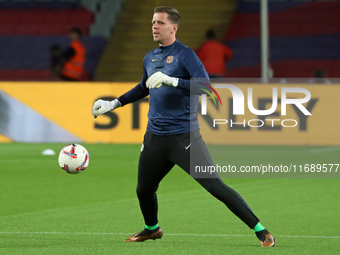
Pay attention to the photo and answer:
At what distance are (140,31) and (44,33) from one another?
3638 millimetres

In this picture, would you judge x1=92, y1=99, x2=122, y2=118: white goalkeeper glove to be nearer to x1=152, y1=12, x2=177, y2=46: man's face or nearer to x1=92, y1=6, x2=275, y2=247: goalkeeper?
x1=92, y1=6, x2=275, y2=247: goalkeeper

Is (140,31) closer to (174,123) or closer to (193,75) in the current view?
(174,123)

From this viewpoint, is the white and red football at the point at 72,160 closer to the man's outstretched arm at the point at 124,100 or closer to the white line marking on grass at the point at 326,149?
the man's outstretched arm at the point at 124,100

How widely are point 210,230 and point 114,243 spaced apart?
1.17 m

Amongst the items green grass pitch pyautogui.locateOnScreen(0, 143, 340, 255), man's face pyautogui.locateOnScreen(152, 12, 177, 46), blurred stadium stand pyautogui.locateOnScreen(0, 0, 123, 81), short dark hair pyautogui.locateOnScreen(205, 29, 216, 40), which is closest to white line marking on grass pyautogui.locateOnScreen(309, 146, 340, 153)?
green grass pitch pyautogui.locateOnScreen(0, 143, 340, 255)

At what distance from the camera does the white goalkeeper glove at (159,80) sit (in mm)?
5637

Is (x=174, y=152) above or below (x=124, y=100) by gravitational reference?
below

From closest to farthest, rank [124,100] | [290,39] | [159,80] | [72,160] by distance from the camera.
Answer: [159,80]
[124,100]
[72,160]
[290,39]

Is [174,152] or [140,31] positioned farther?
[140,31]

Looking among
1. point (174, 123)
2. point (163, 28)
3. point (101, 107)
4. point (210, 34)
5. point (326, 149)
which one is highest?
point (210, 34)

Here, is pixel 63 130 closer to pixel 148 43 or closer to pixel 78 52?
pixel 78 52

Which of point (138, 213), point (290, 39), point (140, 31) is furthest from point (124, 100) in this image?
point (290, 39)

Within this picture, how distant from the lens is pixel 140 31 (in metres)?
24.8

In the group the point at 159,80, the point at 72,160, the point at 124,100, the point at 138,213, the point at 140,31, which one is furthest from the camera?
the point at 140,31
